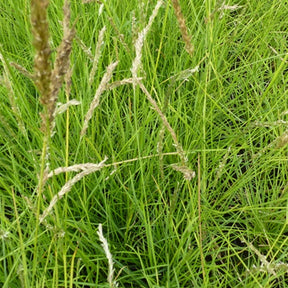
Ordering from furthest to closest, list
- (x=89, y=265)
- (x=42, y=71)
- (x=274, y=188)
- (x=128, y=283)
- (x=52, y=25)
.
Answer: (x=52, y=25), (x=274, y=188), (x=128, y=283), (x=89, y=265), (x=42, y=71)

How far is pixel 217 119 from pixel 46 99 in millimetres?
1185

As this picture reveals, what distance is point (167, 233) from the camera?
131cm

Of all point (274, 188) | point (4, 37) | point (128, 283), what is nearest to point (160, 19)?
point (4, 37)

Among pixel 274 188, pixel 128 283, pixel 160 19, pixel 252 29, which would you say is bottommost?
pixel 128 283

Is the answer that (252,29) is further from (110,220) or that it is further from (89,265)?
(89,265)

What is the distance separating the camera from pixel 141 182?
1361mm

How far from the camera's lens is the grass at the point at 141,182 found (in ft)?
3.52

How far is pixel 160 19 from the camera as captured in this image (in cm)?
201

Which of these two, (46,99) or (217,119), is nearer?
(46,99)

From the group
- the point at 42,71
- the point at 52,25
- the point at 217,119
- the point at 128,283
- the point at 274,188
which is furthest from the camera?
the point at 52,25

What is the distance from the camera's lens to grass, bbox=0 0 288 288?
107 centimetres

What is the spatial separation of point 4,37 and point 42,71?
5.29 feet

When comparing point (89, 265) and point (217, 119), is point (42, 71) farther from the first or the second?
point (217, 119)

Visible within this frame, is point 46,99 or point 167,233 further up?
point 46,99
